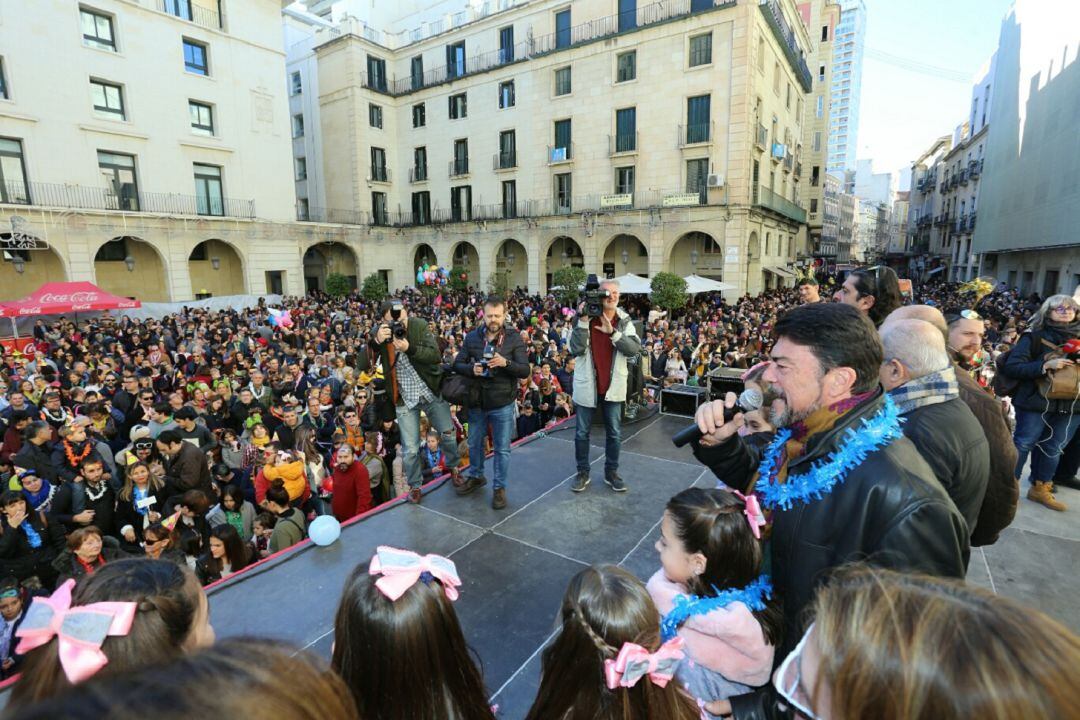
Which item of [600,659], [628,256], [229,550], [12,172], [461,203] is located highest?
[461,203]

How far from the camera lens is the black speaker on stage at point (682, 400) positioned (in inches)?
261

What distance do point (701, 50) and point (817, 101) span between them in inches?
827

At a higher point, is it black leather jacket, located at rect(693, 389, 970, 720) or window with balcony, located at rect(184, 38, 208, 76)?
window with balcony, located at rect(184, 38, 208, 76)

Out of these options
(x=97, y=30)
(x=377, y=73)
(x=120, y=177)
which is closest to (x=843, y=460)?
(x=120, y=177)

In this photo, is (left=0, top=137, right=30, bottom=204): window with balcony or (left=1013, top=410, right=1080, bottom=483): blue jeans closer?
(left=1013, top=410, right=1080, bottom=483): blue jeans

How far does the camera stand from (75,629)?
3.84ft

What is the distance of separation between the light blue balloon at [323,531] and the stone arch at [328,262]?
28.5 meters

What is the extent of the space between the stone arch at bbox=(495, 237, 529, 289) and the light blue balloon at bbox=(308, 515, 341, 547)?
26.5 metres

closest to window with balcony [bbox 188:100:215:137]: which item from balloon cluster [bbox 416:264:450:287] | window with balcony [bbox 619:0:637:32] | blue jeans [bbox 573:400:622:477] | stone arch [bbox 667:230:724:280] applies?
balloon cluster [bbox 416:264:450:287]

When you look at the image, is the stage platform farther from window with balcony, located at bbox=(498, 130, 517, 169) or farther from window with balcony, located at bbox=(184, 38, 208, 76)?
window with balcony, located at bbox=(184, 38, 208, 76)

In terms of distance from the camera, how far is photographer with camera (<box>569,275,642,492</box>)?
438 centimetres

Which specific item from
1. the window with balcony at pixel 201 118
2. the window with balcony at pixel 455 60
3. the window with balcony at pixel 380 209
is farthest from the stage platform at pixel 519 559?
the window with balcony at pixel 455 60

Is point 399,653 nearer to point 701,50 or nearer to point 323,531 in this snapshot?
point 323,531

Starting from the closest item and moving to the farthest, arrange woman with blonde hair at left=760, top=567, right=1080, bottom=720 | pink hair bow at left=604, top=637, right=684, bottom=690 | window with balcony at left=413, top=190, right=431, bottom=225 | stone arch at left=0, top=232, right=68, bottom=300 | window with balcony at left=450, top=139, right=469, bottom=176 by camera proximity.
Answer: woman with blonde hair at left=760, top=567, right=1080, bottom=720, pink hair bow at left=604, top=637, right=684, bottom=690, stone arch at left=0, top=232, right=68, bottom=300, window with balcony at left=450, top=139, right=469, bottom=176, window with balcony at left=413, top=190, right=431, bottom=225
